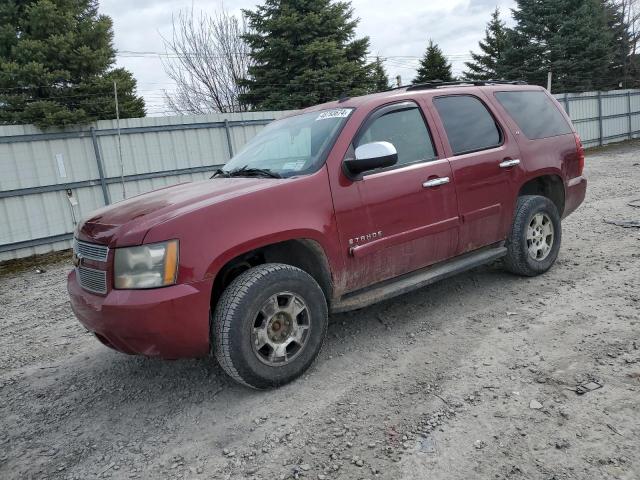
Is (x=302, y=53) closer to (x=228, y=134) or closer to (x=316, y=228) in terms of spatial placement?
(x=228, y=134)

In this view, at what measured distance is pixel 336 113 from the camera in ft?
12.3

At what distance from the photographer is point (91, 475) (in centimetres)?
251

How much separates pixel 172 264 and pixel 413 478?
1683mm

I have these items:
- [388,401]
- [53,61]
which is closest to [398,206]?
[388,401]

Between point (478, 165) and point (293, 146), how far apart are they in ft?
5.20

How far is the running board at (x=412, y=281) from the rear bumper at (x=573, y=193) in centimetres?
112

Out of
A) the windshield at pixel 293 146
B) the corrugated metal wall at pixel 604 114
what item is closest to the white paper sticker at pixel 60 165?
the windshield at pixel 293 146

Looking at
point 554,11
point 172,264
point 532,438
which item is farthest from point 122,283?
point 554,11

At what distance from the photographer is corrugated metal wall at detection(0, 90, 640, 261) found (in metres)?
8.83

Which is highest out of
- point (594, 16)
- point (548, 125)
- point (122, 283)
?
point (594, 16)

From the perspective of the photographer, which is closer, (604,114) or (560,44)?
(604,114)

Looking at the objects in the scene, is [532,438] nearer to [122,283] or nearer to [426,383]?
[426,383]

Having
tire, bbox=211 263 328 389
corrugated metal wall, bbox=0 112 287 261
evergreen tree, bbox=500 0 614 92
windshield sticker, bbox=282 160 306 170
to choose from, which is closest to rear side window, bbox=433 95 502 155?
windshield sticker, bbox=282 160 306 170

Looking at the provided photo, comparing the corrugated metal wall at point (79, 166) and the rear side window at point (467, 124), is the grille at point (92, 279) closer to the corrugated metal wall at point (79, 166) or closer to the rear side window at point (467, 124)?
the rear side window at point (467, 124)
